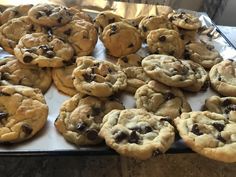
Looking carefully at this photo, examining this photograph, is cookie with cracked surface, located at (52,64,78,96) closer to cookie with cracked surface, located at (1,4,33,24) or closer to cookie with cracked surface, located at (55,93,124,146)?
cookie with cracked surface, located at (55,93,124,146)

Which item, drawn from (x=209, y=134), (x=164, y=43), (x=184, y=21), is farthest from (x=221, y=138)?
(x=184, y=21)

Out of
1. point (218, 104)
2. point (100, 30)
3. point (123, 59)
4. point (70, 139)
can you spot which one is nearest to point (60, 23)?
point (100, 30)

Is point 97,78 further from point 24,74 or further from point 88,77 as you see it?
point 24,74

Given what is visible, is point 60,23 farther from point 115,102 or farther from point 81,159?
point 81,159

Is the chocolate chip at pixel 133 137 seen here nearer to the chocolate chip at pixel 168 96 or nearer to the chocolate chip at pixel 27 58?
the chocolate chip at pixel 168 96

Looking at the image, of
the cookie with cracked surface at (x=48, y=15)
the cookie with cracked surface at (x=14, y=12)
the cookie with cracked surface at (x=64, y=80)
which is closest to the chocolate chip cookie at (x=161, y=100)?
the cookie with cracked surface at (x=64, y=80)
